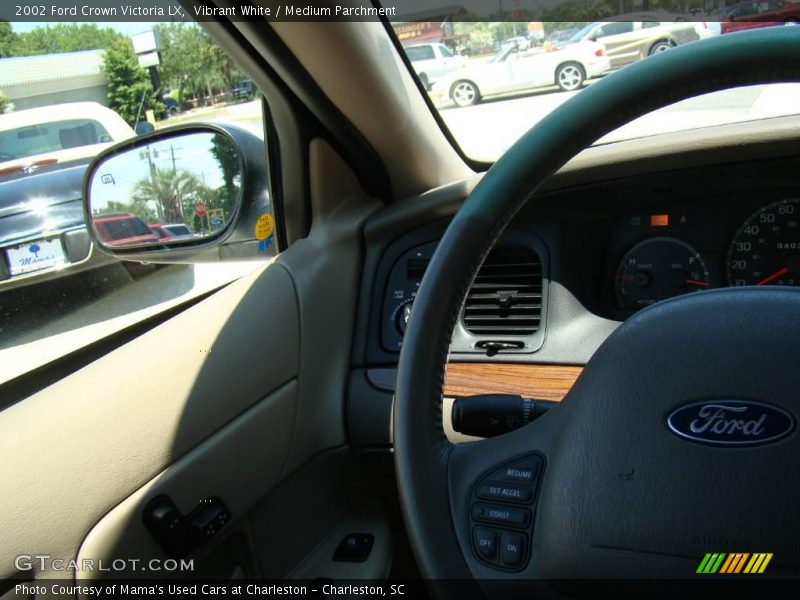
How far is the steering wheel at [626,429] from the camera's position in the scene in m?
1.04

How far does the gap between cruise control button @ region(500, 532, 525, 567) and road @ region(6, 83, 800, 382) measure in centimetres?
86

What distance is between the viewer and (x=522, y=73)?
2.34 metres

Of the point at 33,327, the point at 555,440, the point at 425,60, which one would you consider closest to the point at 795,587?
the point at 555,440

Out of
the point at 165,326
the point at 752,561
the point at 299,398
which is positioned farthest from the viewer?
the point at 299,398

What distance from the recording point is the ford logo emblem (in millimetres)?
1060

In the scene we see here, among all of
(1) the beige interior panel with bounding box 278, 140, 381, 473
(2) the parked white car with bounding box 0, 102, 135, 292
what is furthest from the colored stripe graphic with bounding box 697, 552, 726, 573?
(2) the parked white car with bounding box 0, 102, 135, 292

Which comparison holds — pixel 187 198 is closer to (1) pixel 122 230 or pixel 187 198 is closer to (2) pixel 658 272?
(1) pixel 122 230

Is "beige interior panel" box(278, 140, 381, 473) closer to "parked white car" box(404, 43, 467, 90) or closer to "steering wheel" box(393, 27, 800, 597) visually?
"parked white car" box(404, 43, 467, 90)

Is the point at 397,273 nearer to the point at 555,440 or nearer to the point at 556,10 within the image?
the point at 556,10

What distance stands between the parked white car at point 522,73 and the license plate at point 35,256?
126 cm

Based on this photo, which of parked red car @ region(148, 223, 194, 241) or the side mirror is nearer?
the side mirror

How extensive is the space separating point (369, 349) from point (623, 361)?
1.30 m

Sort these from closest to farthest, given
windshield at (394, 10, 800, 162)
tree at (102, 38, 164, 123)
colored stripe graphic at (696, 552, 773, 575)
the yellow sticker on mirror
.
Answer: colored stripe graphic at (696, 552, 773, 575)
tree at (102, 38, 164, 123)
windshield at (394, 10, 800, 162)
the yellow sticker on mirror

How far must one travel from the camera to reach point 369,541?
229 centimetres
